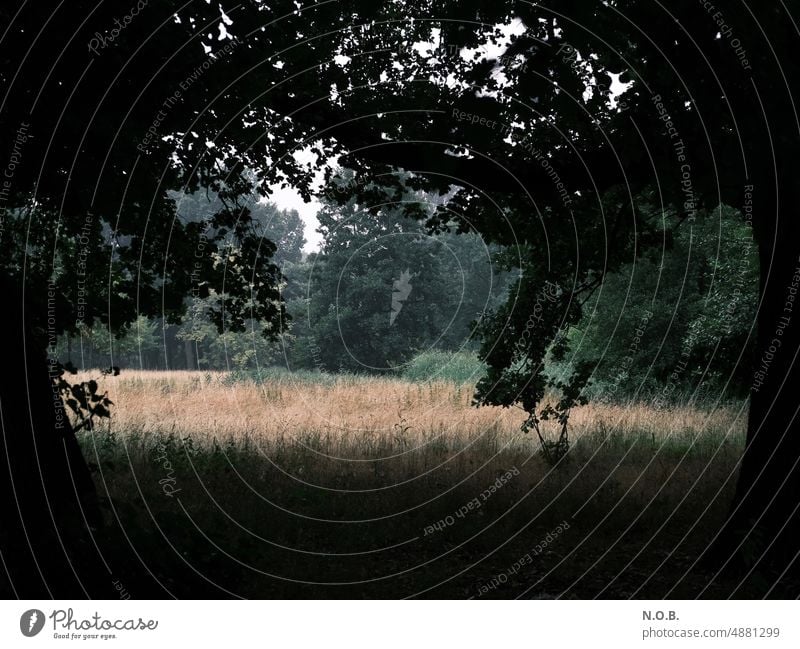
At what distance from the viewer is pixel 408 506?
8.88 m

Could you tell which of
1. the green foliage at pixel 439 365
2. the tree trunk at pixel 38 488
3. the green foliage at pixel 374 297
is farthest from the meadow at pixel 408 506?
the green foliage at pixel 374 297

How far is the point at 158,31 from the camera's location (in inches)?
206

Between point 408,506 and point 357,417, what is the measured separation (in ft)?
22.1

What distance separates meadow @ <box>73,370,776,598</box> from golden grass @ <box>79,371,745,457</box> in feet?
0.30

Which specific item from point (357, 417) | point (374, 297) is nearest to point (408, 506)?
point (357, 417)

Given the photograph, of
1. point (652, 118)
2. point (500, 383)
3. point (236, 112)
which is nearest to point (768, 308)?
point (652, 118)

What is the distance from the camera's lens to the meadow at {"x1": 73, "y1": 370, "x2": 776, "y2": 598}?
616 cm

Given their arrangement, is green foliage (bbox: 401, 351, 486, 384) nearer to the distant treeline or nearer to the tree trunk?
the distant treeline

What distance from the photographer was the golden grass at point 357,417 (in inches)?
506

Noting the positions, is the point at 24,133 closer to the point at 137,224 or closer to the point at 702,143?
the point at 137,224

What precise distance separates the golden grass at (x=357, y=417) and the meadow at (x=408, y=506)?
0.30 ft

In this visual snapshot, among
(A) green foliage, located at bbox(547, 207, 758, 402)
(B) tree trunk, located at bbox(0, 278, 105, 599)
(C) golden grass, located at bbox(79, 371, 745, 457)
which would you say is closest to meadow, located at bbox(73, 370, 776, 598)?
(C) golden grass, located at bbox(79, 371, 745, 457)

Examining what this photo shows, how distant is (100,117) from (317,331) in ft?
109

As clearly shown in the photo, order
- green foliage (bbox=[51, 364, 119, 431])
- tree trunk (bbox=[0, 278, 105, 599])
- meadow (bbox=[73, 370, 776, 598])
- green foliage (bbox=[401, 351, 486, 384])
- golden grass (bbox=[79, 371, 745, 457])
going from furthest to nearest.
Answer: green foliage (bbox=[401, 351, 486, 384]), golden grass (bbox=[79, 371, 745, 457]), meadow (bbox=[73, 370, 776, 598]), green foliage (bbox=[51, 364, 119, 431]), tree trunk (bbox=[0, 278, 105, 599])
